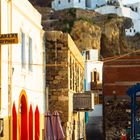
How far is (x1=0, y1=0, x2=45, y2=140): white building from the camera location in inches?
584

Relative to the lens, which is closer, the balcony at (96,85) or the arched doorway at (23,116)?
the arched doorway at (23,116)

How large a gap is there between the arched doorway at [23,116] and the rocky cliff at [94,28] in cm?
5673

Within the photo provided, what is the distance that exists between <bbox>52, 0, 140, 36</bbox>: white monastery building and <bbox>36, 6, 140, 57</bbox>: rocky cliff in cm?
231

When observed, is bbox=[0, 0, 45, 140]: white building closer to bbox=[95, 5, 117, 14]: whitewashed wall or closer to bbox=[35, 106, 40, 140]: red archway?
bbox=[35, 106, 40, 140]: red archway

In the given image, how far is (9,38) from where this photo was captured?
44.3 feet

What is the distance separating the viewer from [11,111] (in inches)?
598

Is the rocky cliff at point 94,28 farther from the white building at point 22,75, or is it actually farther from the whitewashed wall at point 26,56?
the white building at point 22,75


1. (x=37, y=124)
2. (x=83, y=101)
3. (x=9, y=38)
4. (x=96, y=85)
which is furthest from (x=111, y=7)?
(x=9, y=38)

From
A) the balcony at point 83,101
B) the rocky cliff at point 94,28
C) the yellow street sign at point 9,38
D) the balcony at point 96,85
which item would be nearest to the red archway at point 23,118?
the yellow street sign at point 9,38

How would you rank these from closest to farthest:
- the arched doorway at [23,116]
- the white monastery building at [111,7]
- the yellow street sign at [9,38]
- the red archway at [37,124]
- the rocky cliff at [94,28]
→ the yellow street sign at [9,38] → the arched doorway at [23,116] → the red archway at [37,124] → the rocky cliff at [94,28] → the white monastery building at [111,7]

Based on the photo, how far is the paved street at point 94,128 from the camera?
49.5 meters

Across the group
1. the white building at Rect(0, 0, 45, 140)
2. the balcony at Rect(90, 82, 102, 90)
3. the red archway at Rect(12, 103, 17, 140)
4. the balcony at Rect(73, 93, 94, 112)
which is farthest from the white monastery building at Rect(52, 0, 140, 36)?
the red archway at Rect(12, 103, 17, 140)

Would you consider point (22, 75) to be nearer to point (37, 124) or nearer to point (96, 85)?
point (37, 124)

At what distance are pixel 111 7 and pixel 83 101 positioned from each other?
241ft
